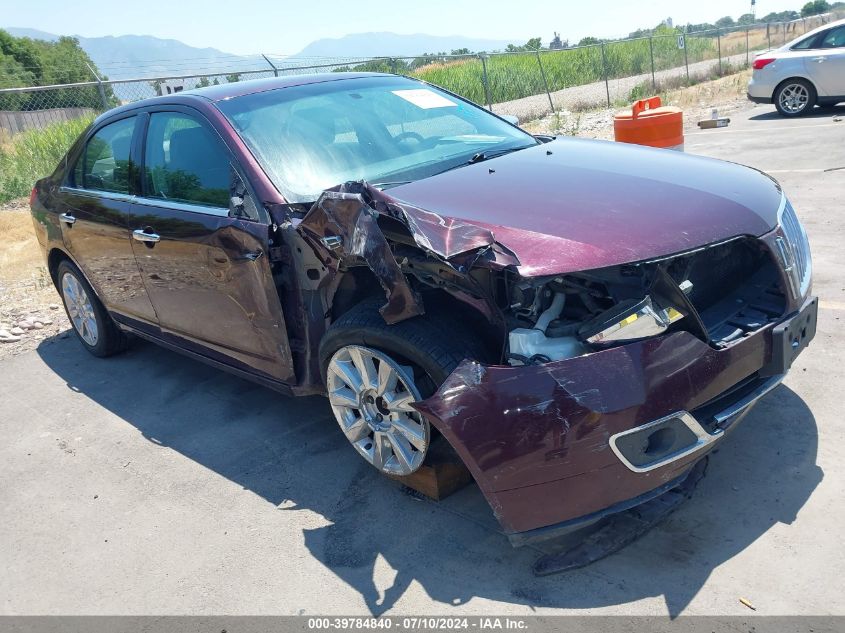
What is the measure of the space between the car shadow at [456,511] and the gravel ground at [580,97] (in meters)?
13.1

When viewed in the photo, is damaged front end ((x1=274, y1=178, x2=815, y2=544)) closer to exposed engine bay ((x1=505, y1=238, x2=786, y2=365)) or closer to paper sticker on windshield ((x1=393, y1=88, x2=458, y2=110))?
exposed engine bay ((x1=505, y1=238, x2=786, y2=365))

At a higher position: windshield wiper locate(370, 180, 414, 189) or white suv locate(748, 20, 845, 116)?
windshield wiper locate(370, 180, 414, 189)

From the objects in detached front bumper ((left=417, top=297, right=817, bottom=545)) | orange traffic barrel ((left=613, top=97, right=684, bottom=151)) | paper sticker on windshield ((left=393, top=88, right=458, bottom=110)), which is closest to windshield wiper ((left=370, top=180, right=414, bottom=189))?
paper sticker on windshield ((left=393, top=88, right=458, bottom=110))

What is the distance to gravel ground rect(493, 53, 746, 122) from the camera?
17.2 metres

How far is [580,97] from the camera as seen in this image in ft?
61.7

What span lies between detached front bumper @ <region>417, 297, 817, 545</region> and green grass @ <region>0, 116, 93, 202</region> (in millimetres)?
11472

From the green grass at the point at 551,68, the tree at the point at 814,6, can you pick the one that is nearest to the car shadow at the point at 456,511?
the green grass at the point at 551,68

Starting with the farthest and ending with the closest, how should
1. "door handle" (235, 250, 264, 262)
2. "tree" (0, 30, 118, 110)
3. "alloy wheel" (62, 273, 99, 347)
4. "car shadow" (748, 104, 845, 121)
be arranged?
1. "tree" (0, 30, 118, 110)
2. "car shadow" (748, 104, 845, 121)
3. "alloy wheel" (62, 273, 99, 347)
4. "door handle" (235, 250, 264, 262)

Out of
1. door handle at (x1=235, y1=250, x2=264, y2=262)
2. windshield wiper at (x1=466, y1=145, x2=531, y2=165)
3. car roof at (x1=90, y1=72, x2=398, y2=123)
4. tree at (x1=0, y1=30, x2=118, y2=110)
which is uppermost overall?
tree at (x1=0, y1=30, x2=118, y2=110)

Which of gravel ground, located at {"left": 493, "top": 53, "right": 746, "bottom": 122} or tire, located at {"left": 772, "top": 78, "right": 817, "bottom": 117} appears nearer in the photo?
tire, located at {"left": 772, "top": 78, "right": 817, "bottom": 117}

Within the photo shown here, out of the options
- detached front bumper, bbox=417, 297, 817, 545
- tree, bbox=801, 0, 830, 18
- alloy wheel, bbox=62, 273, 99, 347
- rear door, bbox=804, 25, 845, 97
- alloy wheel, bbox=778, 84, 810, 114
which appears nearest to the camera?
detached front bumper, bbox=417, 297, 817, 545

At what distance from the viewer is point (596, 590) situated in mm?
2729

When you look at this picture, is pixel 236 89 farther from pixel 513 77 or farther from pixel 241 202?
pixel 513 77

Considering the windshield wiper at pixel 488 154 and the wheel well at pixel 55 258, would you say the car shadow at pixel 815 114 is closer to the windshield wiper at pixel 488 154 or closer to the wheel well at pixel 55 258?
the windshield wiper at pixel 488 154
